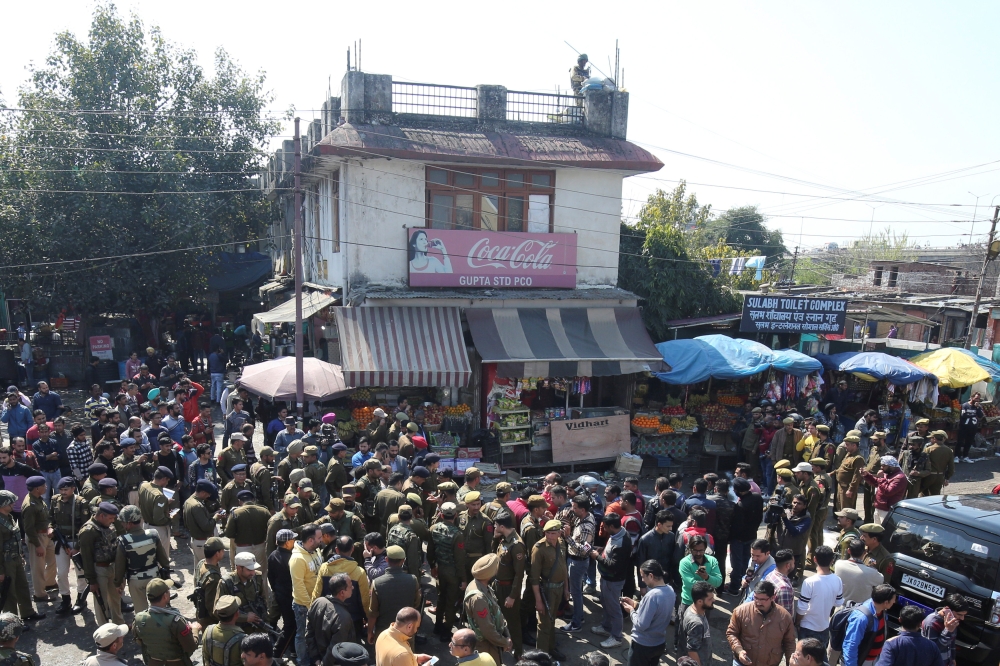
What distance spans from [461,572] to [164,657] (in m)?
2.90

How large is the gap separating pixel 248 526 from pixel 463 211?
888 centimetres

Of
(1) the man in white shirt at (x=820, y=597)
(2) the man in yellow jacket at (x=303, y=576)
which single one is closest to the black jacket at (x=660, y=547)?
(1) the man in white shirt at (x=820, y=597)

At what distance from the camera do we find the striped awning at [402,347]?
12930 mm

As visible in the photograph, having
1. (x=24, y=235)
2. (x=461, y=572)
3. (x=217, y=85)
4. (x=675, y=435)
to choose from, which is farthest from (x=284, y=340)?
(x=461, y=572)

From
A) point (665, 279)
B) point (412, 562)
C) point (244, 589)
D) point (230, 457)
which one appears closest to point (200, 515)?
point (230, 457)

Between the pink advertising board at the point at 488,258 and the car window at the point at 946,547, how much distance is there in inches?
354

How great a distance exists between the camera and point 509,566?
6820 mm

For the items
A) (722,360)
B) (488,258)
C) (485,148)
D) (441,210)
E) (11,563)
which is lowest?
(11,563)

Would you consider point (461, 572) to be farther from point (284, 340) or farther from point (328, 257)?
point (284, 340)

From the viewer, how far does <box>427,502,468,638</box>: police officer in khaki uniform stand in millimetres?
7117

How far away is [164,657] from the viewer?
554 cm

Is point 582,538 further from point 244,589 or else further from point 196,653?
point 196,653

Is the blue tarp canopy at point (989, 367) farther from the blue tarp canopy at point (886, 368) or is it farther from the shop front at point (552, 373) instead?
the shop front at point (552, 373)

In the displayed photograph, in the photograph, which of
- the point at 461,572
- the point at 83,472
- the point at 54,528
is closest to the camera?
the point at 461,572
